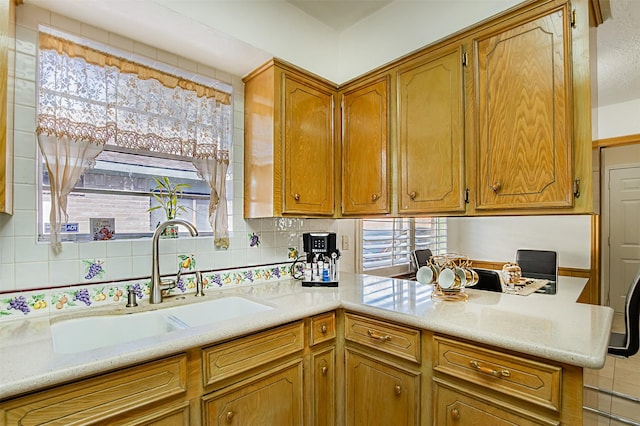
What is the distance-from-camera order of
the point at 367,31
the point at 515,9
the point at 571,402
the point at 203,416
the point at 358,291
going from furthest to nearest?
the point at 367,31 → the point at 358,291 → the point at 515,9 → the point at 203,416 → the point at 571,402

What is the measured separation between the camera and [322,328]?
1638 mm

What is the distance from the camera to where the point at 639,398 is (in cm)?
249

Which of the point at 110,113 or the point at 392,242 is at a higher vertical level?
the point at 110,113

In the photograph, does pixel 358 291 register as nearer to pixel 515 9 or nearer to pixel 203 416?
pixel 203 416

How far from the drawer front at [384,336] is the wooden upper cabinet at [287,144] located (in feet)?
2.40

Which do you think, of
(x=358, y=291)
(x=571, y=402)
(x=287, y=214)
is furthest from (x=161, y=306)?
(x=571, y=402)

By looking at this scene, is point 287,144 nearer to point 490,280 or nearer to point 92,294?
point 92,294

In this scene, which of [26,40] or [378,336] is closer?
[26,40]

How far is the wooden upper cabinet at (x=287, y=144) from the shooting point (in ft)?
6.34

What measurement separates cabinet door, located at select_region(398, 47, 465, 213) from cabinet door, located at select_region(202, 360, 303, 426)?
1090mm

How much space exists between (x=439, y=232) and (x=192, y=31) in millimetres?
2049

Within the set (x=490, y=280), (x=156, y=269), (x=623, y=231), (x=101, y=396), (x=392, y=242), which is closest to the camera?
(x=101, y=396)

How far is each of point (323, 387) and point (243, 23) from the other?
6.38 feet

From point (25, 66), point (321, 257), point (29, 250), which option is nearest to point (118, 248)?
point (29, 250)
